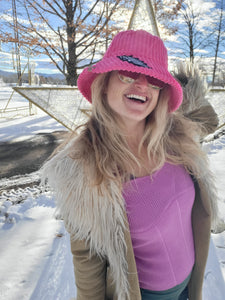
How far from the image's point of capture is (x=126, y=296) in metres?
0.97

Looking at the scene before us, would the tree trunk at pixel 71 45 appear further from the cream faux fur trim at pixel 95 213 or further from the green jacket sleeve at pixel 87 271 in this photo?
the green jacket sleeve at pixel 87 271

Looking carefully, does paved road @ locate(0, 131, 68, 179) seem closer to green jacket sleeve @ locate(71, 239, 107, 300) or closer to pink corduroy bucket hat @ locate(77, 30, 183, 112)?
green jacket sleeve @ locate(71, 239, 107, 300)

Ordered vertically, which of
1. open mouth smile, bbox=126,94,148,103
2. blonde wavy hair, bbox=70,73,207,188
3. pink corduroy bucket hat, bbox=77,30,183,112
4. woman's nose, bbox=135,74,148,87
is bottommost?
blonde wavy hair, bbox=70,73,207,188

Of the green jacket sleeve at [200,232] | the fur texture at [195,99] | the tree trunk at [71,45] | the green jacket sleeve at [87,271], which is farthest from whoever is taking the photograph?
the tree trunk at [71,45]

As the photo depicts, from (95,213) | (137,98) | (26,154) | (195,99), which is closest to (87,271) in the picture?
(95,213)

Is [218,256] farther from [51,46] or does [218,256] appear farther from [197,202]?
[51,46]

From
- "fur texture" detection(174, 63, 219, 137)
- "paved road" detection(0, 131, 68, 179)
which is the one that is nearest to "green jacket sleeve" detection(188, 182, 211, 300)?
"fur texture" detection(174, 63, 219, 137)

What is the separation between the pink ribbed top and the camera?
3.19 ft

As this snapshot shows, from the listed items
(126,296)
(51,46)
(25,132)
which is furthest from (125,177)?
(25,132)

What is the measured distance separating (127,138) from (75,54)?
591cm

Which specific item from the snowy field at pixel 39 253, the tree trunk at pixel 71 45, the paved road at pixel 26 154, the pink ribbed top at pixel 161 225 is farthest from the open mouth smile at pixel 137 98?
the tree trunk at pixel 71 45

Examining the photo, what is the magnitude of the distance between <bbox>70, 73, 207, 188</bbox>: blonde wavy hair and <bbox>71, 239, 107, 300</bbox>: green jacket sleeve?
0.30 meters

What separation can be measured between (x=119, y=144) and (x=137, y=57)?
0.43m

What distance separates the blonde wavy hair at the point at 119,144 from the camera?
99 centimetres
